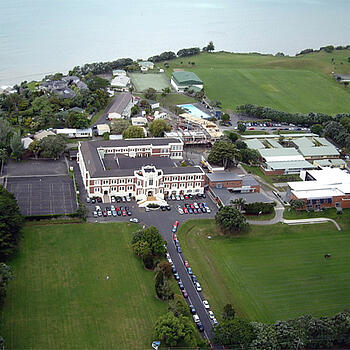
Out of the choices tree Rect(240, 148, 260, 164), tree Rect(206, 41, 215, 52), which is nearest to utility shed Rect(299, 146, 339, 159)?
tree Rect(240, 148, 260, 164)

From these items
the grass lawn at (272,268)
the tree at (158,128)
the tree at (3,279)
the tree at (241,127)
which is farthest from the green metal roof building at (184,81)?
the tree at (3,279)

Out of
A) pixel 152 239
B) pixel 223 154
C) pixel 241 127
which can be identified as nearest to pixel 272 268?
pixel 152 239

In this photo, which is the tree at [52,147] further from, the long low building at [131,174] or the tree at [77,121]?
the tree at [77,121]

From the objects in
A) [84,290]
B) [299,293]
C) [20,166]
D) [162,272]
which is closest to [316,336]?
[299,293]

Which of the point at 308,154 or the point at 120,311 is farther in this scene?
the point at 308,154

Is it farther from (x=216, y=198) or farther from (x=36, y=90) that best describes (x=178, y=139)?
(x=36, y=90)

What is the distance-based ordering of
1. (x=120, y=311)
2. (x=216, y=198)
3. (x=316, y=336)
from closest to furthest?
1. (x=316, y=336)
2. (x=120, y=311)
3. (x=216, y=198)

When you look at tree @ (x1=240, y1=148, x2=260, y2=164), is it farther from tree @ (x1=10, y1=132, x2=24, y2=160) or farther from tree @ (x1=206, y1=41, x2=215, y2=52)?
tree @ (x1=206, y1=41, x2=215, y2=52)
